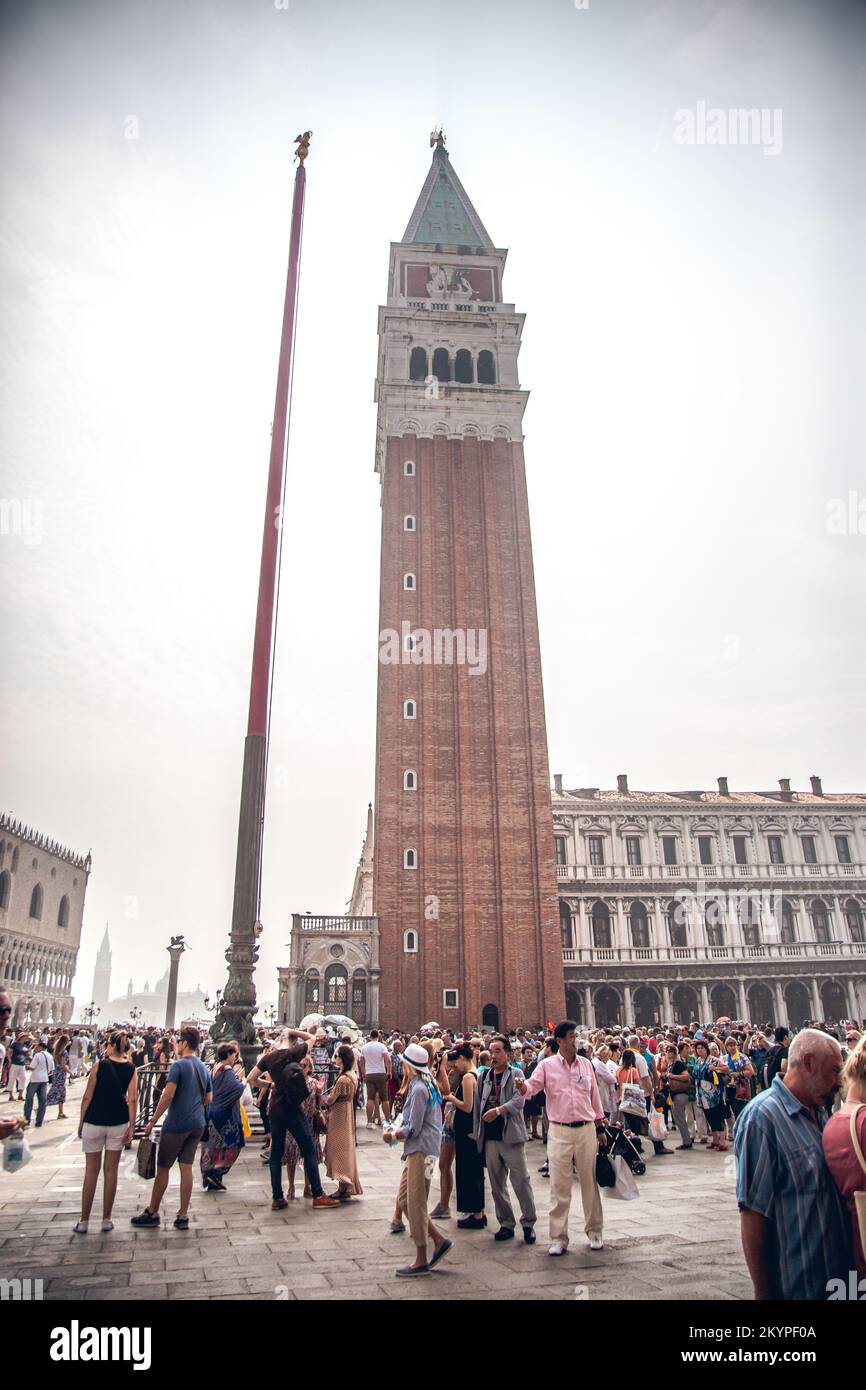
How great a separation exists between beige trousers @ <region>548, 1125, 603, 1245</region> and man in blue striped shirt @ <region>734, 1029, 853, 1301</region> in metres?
4.01

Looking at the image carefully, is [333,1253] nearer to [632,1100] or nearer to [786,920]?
[632,1100]

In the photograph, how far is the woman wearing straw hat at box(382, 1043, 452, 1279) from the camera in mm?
6297

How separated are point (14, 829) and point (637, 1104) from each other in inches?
2247

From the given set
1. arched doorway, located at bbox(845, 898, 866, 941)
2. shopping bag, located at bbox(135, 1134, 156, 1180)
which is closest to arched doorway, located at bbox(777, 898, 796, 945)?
arched doorway, located at bbox(845, 898, 866, 941)

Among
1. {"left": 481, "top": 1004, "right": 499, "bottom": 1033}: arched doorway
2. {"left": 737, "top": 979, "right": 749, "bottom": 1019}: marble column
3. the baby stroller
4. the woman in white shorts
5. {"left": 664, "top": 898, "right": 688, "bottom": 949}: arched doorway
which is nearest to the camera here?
the baby stroller

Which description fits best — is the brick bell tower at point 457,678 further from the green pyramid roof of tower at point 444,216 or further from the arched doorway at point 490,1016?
the green pyramid roof of tower at point 444,216

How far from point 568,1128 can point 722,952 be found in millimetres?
39987

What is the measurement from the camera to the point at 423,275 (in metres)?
47.8

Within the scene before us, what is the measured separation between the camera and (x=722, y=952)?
142 feet

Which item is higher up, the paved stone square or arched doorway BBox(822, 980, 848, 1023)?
arched doorway BBox(822, 980, 848, 1023)

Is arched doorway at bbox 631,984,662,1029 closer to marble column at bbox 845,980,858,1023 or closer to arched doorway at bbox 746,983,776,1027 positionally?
arched doorway at bbox 746,983,776,1027

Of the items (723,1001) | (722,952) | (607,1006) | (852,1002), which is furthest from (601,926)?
(852,1002)

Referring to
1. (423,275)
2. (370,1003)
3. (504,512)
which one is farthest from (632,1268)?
(423,275)
